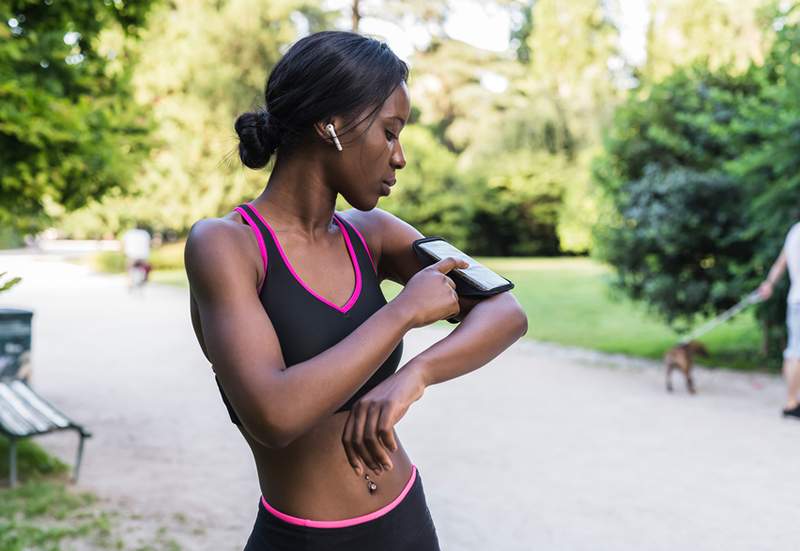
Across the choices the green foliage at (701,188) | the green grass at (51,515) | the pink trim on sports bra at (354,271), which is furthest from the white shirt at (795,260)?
the pink trim on sports bra at (354,271)

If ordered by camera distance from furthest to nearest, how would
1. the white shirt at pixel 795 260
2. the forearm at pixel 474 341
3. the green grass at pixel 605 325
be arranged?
the green grass at pixel 605 325 → the white shirt at pixel 795 260 → the forearm at pixel 474 341

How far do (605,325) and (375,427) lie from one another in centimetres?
1486

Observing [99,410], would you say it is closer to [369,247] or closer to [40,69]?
[40,69]

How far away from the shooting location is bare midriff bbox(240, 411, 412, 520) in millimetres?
1604

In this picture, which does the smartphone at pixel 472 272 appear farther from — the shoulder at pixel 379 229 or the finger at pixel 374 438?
the finger at pixel 374 438

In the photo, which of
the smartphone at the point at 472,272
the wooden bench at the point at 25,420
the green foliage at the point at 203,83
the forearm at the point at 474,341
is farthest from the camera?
the green foliage at the point at 203,83

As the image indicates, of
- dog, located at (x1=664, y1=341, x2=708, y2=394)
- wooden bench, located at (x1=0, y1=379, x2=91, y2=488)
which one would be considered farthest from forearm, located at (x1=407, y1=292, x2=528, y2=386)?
dog, located at (x1=664, y1=341, x2=708, y2=394)

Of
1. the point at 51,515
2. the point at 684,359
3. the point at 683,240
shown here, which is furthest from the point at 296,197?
the point at 683,240

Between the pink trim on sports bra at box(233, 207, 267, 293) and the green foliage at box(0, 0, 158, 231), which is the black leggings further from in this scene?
the green foliage at box(0, 0, 158, 231)

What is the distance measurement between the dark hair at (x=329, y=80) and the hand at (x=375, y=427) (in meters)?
0.50

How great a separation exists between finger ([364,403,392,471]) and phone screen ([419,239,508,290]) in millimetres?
360

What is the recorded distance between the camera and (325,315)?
1.54 m

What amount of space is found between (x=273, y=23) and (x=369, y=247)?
29951 millimetres

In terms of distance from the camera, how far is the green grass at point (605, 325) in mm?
11750
